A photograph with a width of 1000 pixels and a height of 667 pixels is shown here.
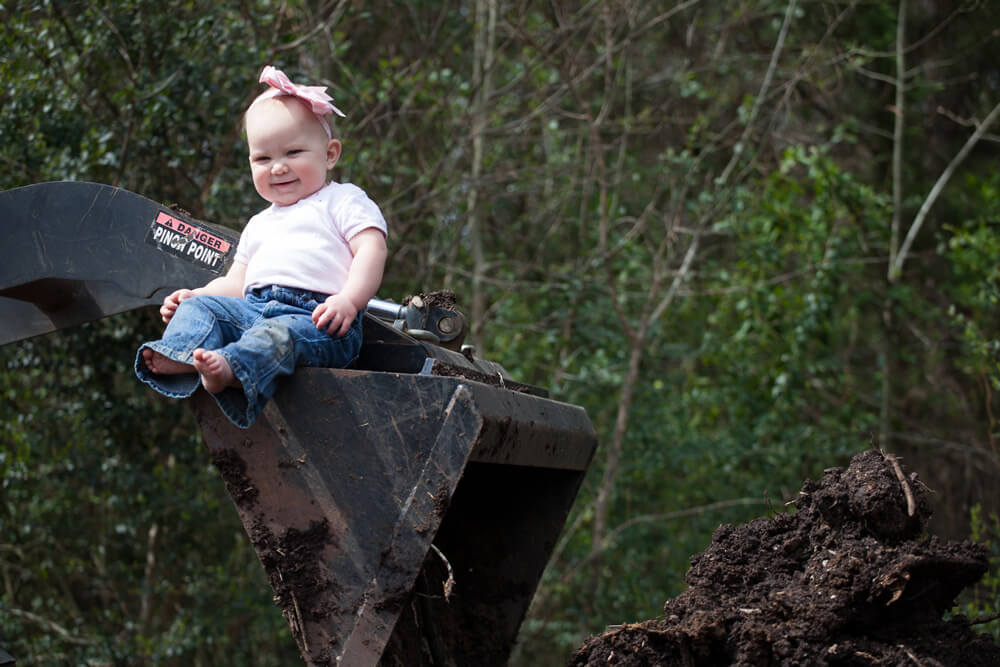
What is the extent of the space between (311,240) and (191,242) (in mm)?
461

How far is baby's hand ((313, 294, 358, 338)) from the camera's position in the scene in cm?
236

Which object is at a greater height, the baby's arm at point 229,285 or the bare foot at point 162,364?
the baby's arm at point 229,285

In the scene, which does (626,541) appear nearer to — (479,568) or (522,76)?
(522,76)

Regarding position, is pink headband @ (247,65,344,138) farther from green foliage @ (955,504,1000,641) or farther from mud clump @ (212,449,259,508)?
green foliage @ (955,504,1000,641)

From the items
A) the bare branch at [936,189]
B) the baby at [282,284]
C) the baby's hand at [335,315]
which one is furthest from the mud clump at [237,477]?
the bare branch at [936,189]

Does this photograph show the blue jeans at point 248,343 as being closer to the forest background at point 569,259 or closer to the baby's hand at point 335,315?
the baby's hand at point 335,315

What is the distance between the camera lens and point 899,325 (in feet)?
26.7

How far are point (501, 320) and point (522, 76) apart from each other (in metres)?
1.46

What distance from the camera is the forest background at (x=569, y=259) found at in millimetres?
4891

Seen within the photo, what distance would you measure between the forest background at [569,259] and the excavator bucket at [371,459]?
1.51 meters

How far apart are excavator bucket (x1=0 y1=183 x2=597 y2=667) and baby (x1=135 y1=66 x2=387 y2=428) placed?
0.35 feet

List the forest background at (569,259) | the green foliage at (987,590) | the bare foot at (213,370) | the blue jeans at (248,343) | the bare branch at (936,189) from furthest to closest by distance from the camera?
the bare branch at (936,189)
the forest background at (569,259)
the green foliage at (987,590)
the blue jeans at (248,343)
the bare foot at (213,370)

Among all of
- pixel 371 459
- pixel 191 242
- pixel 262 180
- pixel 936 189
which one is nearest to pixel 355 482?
pixel 371 459

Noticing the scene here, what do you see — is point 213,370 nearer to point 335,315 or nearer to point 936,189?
point 335,315
